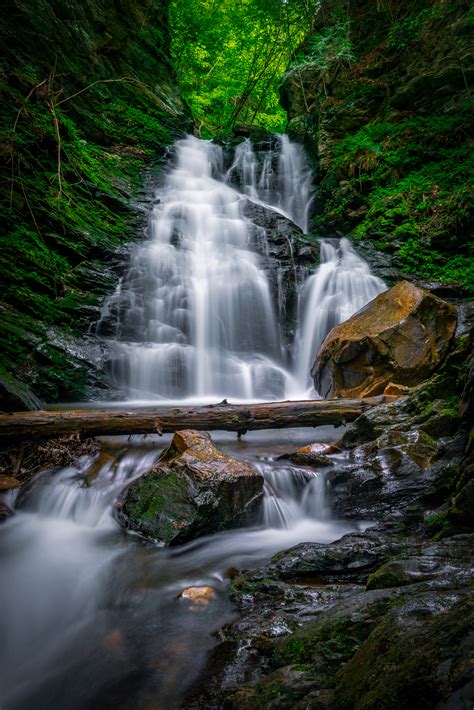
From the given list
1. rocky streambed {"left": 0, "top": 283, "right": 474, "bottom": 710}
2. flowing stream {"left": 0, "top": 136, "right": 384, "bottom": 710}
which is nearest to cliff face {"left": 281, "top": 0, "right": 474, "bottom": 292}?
flowing stream {"left": 0, "top": 136, "right": 384, "bottom": 710}

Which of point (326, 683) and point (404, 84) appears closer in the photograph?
point (326, 683)

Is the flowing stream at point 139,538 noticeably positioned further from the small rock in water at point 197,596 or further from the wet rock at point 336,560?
the wet rock at point 336,560

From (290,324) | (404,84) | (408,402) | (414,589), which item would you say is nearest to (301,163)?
(404,84)

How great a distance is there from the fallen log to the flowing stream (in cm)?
42

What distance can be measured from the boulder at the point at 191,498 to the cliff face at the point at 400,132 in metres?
8.62

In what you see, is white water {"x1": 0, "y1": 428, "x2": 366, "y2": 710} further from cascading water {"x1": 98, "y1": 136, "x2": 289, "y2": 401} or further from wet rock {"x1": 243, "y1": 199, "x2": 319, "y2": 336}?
wet rock {"x1": 243, "y1": 199, "x2": 319, "y2": 336}

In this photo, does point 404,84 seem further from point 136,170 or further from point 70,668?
point 70,668

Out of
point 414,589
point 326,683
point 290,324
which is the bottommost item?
point 326,683

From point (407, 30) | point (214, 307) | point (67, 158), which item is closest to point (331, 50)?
point (407, 30)

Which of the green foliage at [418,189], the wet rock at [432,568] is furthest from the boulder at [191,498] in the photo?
the green foliage at [418,189]

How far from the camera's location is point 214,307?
10156mm

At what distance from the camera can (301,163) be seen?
52.6ft

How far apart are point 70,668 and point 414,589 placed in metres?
1.93

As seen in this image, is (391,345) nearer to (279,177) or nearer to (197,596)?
(197,596)
